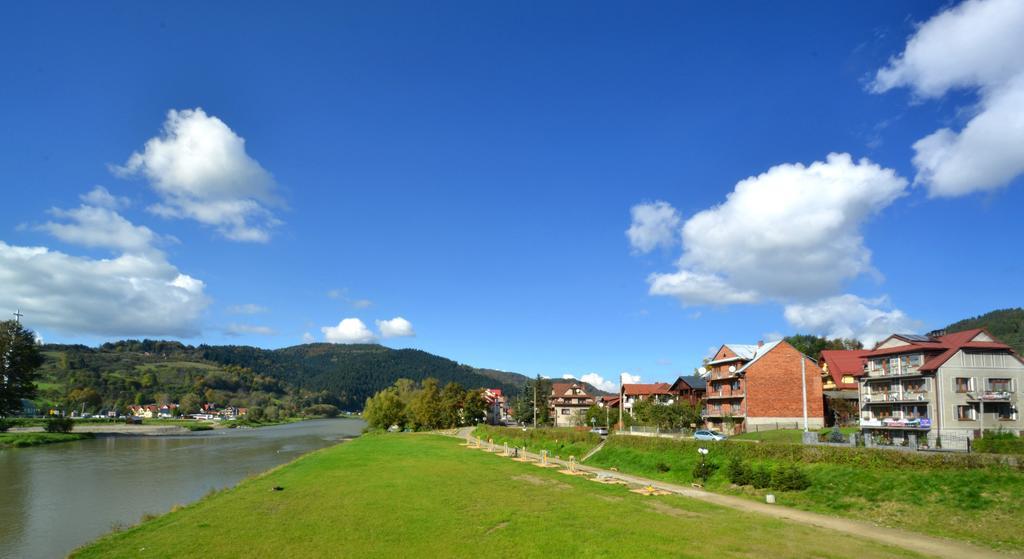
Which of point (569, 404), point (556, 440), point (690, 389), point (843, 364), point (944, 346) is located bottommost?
point (569, 404)

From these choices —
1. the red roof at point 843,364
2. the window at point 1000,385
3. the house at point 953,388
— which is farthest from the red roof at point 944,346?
the red roof at point 843,364

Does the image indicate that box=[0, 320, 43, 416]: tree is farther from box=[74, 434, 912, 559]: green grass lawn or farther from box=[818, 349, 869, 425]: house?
box=[818, 349, 869, 425]: house

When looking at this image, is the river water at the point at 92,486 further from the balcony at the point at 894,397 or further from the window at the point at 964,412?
the window at the point at 964,412

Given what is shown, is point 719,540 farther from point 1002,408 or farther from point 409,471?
point 1002,408

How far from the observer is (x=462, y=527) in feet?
75.8

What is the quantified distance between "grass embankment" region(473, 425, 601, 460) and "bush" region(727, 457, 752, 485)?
22725 millimetres

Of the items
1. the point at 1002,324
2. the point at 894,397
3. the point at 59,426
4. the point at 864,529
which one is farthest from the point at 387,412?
the point at 1002,324

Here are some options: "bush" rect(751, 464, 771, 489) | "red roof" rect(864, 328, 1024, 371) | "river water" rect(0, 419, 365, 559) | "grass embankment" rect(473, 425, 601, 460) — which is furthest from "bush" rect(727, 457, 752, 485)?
"river water" rect(0, 419, 365, 559)

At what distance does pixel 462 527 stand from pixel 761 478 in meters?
19.0

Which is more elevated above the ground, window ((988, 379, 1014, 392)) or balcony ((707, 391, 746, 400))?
window ((988, 379, 1014, 392))

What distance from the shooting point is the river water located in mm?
27844

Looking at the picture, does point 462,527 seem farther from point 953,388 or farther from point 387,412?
point 387,412

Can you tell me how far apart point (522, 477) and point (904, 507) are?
2329cm

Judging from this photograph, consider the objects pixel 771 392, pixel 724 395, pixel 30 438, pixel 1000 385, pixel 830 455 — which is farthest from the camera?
pixel 30 438
